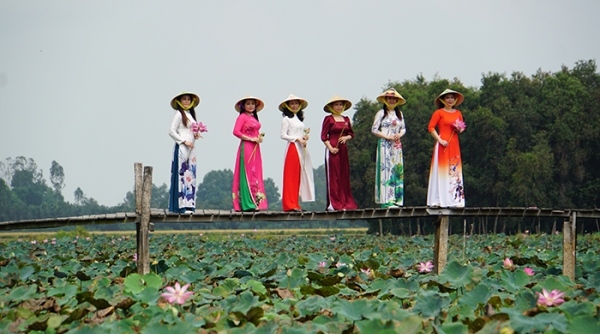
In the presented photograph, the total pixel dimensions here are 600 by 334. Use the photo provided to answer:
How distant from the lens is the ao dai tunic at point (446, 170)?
936 centimetres

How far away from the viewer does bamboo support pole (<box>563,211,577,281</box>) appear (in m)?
8.35

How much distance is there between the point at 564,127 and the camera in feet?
99.6

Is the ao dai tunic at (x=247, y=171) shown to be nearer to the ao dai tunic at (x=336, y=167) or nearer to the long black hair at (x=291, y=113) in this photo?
the long black hair at (x=291, y=113)

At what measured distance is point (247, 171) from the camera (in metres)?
9.41

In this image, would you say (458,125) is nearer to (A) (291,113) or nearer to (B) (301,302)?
(A) (291,113)

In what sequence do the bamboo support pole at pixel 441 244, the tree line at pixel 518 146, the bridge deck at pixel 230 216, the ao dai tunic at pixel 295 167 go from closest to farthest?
1. the bridge deck at pixel 230 216
2. the bamboo support pole at pixel 441 244
3. the ao dai tunic at pixel 295 167
4. the tree line at pixel 518 146

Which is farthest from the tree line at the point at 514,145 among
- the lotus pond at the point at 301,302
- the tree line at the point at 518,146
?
the lotus pond at the point at 301,302

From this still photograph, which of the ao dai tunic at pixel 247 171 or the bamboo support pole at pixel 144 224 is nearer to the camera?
the bamboo support pole at pixel 144 224

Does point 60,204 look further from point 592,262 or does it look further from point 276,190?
point 592,262

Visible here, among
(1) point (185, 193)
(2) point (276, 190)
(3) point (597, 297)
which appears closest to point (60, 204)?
(2) point (276, 190)

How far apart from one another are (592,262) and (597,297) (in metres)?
3.40

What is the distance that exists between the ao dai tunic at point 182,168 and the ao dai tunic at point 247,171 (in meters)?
0.54

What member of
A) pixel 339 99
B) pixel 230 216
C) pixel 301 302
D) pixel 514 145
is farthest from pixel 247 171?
pixel 514 145

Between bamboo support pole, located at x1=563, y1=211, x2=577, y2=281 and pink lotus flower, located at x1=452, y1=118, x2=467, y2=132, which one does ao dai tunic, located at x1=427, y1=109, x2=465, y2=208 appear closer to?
pink lotus flower, located at x1=452, y1=118, x2=467, y2=132
